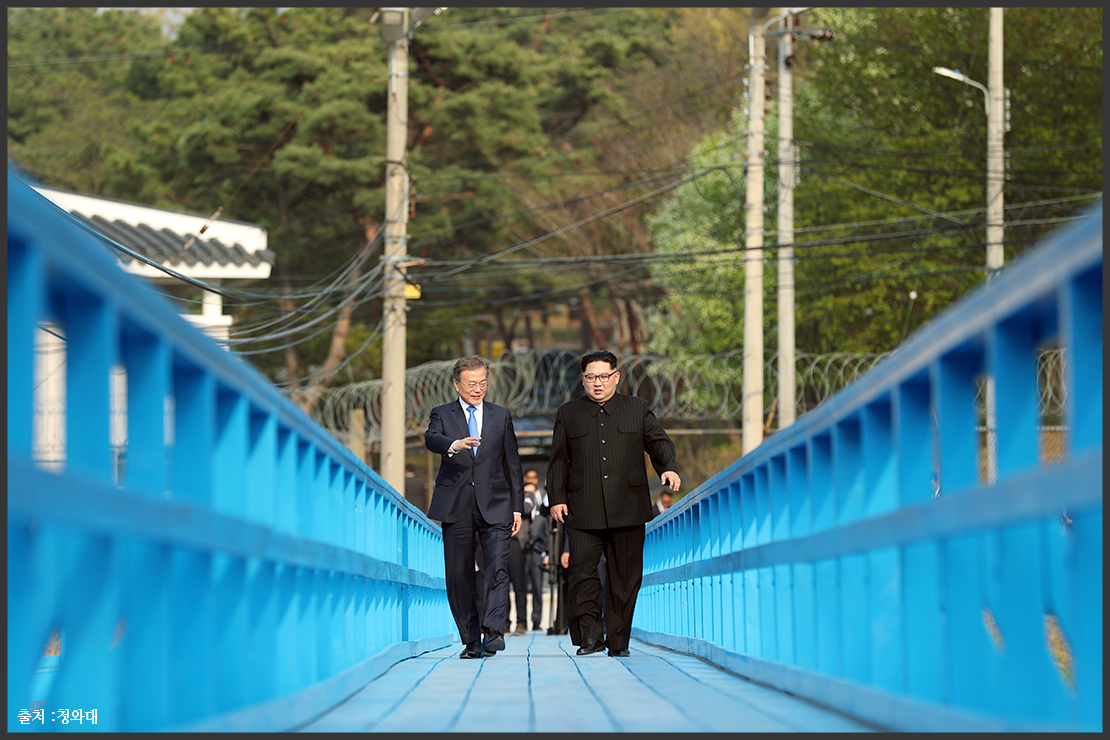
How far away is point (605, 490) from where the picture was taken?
872 cm

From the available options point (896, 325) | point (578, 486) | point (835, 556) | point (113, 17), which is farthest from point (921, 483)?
point (113, 17)

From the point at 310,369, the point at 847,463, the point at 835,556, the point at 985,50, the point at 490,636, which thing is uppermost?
the point at 985,50

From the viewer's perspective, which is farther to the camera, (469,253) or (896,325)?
(469,253)

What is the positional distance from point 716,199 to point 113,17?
32.7 m

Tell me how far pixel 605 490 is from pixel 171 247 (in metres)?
14.3

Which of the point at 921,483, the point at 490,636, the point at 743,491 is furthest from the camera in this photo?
the point at 490,636

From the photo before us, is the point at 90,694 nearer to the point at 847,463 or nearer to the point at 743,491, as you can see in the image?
the point at 847,463

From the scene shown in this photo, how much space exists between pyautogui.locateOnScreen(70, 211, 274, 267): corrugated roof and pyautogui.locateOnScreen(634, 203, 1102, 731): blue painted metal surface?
16299 mm

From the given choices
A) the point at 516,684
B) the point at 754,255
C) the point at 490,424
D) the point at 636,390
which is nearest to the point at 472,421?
the point at 490,424

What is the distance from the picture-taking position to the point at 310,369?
4369 cm

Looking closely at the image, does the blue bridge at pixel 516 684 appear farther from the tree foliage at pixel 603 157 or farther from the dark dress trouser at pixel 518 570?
the tree foliage at pixel 603 157

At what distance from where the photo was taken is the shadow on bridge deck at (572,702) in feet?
14.7

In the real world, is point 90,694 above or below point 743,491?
below

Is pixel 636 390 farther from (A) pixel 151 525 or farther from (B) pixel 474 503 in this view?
(A) pixel 151 525
